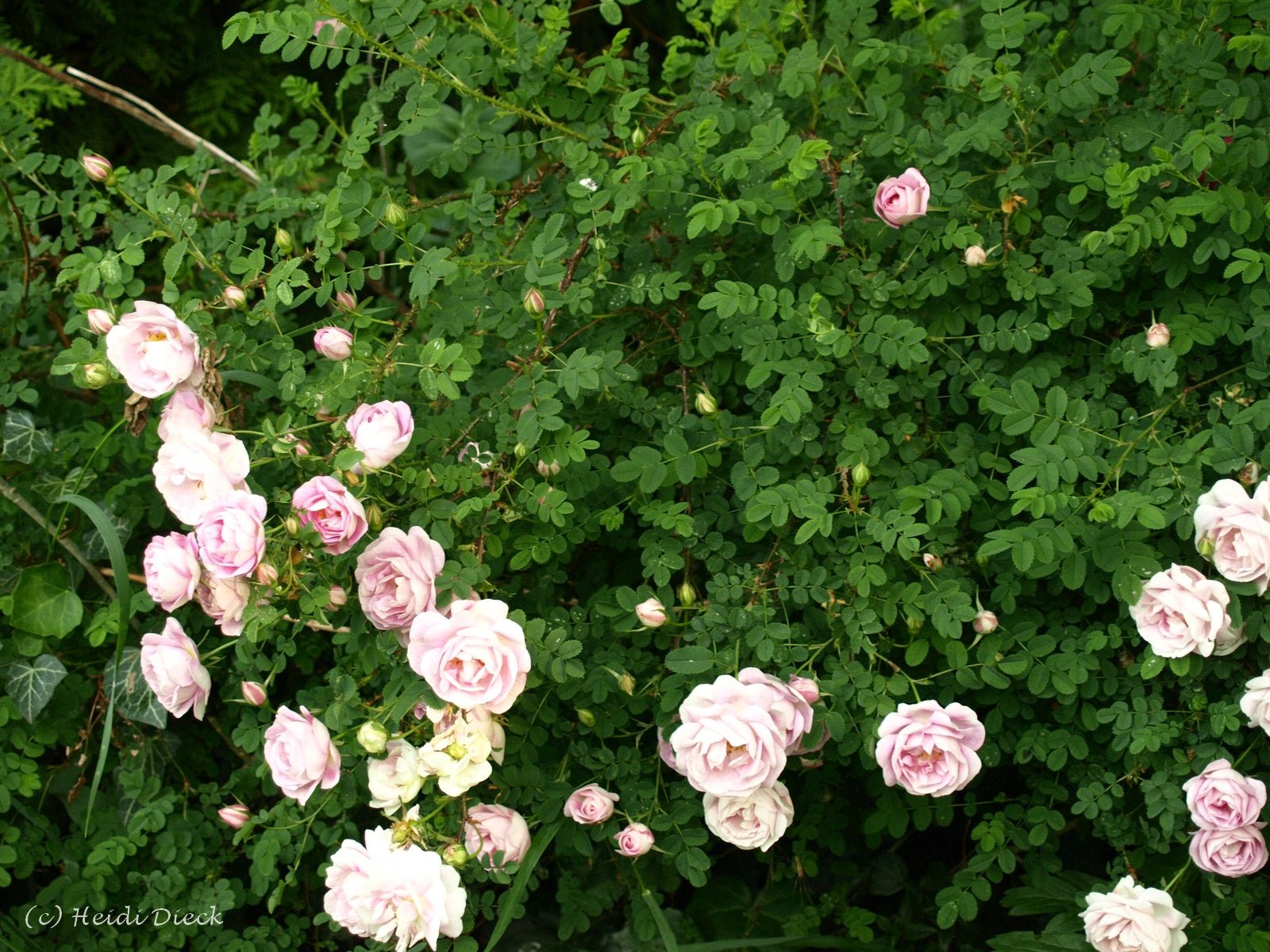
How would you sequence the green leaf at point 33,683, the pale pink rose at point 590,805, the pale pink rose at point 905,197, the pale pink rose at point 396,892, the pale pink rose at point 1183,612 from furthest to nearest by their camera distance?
the green leaf at point 33,683, the pale pink rose at point 905,197, the pale pink rose at point 590,805, the pale pink rose at point 1183,612, the pale pink rose at point 396,892

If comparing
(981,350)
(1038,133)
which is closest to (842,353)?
(981,350)

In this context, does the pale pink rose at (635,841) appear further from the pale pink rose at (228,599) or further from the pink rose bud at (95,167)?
the pink rose bud at (95,167)

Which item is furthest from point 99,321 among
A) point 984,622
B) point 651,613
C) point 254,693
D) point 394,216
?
point 984,622

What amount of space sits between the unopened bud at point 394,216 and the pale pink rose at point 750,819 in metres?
0.92

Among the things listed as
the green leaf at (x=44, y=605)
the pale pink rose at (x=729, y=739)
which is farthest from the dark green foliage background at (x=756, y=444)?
the pale pink rose at (x=729, y=739)

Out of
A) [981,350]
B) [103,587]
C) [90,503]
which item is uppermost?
[981,350]

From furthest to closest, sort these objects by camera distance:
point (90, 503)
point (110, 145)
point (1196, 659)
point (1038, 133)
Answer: point (110, 145), point (1038, 133), point (90, 503), point (1196, 659)

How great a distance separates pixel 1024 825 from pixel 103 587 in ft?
5.32

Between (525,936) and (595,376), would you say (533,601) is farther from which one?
(525,936)

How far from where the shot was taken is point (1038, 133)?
71.7 inches

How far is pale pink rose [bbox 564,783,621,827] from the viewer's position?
1.53 meters

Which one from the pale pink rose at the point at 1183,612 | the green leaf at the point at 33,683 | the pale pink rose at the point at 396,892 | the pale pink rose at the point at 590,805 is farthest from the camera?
the green leaf at the point at 33,683

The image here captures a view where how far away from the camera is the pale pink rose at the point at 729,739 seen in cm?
135

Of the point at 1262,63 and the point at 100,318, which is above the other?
the point at 1262,63
